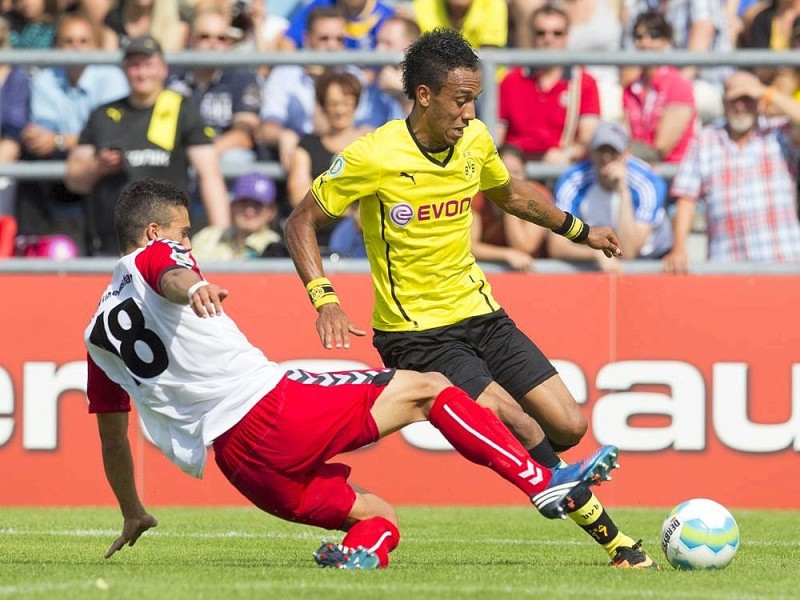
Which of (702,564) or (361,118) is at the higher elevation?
(361,118)

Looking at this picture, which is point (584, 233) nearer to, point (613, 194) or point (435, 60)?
point (435, 60)

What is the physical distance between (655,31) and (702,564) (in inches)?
229

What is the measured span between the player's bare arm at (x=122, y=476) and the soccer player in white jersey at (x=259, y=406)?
37 centimetres

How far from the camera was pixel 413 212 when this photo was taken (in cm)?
716

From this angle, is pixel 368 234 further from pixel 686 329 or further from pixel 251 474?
pixel 686 329

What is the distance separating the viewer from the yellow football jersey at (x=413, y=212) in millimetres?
7074

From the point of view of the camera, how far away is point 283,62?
10.9 m

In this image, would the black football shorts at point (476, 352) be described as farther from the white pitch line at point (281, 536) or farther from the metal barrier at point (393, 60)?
the metal barrier at point (393, 60)

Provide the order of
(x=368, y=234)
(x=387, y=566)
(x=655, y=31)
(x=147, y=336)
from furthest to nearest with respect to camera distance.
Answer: (x=655, y=31), (x=368, y=234), (x=387, y=566), (x=147, y=336)

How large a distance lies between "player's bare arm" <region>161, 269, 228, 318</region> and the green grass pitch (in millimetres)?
1054

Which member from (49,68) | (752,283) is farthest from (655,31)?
(49,68)

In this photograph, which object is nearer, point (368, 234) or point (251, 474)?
point (251, 474)

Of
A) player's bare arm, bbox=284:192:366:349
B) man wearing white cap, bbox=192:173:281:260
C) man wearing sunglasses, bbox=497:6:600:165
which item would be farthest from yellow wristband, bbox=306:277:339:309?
man wearing sunglasses, bbox=497:6:600:165

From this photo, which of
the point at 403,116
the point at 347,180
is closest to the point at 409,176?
the point at 347,180
